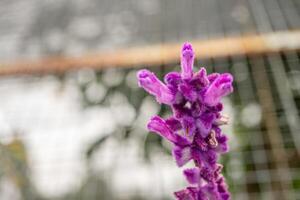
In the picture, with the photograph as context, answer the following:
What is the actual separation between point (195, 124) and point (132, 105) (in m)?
1.03

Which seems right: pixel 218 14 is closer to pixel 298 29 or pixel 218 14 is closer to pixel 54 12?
pixel 298 29

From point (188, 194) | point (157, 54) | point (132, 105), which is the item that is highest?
point (157, 54)

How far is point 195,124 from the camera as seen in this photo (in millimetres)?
317

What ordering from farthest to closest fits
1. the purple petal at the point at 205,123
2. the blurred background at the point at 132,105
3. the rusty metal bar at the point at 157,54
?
the rusty metal bar at the point at 157,54
the blurred background at the point at 132,105
the purple petal at the point at 205,123

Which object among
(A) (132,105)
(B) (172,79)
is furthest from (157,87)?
(A) (132,105)

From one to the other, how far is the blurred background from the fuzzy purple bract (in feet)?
2.64

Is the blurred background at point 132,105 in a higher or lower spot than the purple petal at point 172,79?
higher

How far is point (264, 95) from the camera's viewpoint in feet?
4.42

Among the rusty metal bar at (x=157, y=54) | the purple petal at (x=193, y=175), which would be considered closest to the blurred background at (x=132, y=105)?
the rusty metal bar at (x=157, y=54)

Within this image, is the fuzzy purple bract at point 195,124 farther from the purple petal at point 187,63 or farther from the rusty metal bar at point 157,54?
the rusty metal bar at point 157,54

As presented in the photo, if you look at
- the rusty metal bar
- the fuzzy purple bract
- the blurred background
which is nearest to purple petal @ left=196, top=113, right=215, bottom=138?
the fuzzy purple bract

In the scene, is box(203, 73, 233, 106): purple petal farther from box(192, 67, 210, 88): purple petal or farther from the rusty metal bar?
the rusty metal bar

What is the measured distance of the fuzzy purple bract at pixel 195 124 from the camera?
12.4 inches

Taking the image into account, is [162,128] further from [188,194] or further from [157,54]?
[157,54]
